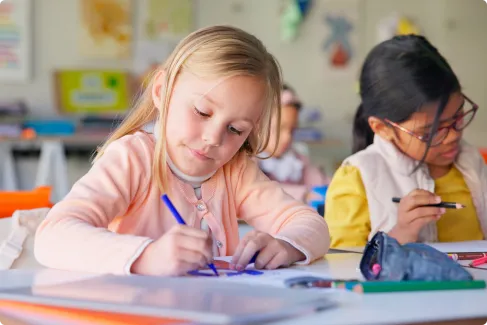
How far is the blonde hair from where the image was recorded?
3.97ft

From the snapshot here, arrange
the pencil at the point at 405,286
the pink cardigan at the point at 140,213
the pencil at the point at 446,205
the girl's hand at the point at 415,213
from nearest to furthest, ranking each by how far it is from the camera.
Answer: the pencil at the point at 405,286
the pink cardigan at the point at 140,213
the pencil at the point at 446,205
the girl's hand at the point at 415,213

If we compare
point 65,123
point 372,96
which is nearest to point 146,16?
point 65,123

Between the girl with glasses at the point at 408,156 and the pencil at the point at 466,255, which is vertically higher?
the girl with glasses at the point at 408,156

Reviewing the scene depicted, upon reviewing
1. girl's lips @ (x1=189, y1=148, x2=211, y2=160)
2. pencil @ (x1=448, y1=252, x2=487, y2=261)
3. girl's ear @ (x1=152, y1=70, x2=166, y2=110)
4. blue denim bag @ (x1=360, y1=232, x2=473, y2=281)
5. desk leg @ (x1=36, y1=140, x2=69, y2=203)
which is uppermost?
girl's ear @ (x1=152, y1=70, x2=166, y2=110)

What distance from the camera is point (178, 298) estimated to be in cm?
78

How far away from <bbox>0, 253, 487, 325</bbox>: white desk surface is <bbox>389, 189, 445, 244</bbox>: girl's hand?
2.25 feet

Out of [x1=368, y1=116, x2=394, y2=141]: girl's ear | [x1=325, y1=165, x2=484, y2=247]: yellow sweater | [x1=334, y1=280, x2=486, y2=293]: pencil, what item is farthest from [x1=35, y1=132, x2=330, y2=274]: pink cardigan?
[x1=368, y1=116, x2=394, y2=141]: girl's ear

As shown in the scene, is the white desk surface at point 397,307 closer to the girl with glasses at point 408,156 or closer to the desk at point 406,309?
the desk at point 406,309

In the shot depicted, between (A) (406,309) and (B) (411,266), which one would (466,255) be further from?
(A) (406,309)

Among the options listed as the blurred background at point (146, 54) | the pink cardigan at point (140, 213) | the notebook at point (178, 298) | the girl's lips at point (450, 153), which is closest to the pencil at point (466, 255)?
the pink cardigan at point (140, 213)

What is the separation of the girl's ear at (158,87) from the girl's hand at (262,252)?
0.30 metres

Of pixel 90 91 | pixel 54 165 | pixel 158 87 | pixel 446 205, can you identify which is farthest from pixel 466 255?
pixel 90 91

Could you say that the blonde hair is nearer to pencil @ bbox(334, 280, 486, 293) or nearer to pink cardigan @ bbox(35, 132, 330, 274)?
pink cardigan @ bbox(35, 132, 330, 274)

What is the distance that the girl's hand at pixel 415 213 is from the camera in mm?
1568
